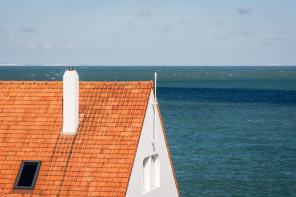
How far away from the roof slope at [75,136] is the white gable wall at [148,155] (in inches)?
21.0

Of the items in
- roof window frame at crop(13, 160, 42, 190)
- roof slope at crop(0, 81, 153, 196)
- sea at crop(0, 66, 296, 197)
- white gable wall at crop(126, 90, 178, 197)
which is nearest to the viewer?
roof slope at crop(0, 81, 153, 196)

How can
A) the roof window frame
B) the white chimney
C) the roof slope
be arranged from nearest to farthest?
the roof slope < the roof window frame < the white chimney

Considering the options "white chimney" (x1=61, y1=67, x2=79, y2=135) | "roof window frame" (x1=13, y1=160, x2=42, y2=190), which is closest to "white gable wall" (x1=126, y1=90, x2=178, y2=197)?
"white chimney" (x1=61, y1=67, x2=79, y2=135)

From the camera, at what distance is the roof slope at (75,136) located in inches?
743

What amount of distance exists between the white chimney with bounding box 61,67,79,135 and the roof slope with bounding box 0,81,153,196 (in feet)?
1.11

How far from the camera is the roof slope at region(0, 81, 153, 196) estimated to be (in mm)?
18875

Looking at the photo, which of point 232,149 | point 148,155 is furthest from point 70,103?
point 232,149

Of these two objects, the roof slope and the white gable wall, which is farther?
the white gable wall

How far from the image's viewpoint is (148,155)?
68.0 ft

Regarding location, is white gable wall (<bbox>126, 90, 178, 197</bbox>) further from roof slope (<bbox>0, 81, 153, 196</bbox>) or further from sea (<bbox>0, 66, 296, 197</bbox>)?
sea (<bbox>0, 66, 296, 197</bbox>)

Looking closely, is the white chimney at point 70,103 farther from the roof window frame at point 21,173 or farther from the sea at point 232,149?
the sea at point 232,149

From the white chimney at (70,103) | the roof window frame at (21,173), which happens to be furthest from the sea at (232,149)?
the roof window frame at (21,173)

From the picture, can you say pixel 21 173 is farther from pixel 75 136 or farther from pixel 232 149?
pixel 232 149

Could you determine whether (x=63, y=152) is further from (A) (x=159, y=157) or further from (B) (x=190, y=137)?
(B) (x=190, y=137)
